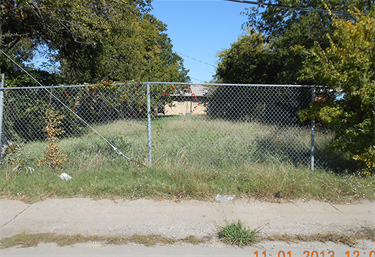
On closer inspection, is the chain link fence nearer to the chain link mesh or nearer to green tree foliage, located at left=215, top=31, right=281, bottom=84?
the chain link mesh

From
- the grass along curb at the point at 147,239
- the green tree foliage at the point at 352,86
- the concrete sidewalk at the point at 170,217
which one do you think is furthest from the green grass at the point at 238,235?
the green tree foliage at the point at 352,86

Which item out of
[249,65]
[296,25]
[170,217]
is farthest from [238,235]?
[249,65]

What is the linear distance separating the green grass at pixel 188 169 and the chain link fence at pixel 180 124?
0.08 feet

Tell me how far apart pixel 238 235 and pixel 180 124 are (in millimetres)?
2985

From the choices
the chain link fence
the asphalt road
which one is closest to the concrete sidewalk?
the asphalt road

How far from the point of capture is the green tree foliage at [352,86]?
446cm

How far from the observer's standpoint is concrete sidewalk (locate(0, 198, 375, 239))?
359 centimetres

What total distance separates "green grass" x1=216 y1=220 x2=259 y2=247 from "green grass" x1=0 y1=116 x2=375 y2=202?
1113 mm

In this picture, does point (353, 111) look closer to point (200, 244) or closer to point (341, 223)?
point (341, 223)

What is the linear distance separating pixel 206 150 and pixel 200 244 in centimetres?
277

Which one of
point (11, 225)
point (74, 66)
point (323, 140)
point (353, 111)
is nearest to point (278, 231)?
point (353, 111)

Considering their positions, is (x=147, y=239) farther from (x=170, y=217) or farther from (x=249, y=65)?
(x=249, y=65)

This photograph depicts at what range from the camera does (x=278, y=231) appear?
3566mm

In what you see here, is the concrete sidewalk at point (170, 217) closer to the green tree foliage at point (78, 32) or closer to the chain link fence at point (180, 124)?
the chain link fence at point (180, 124)
